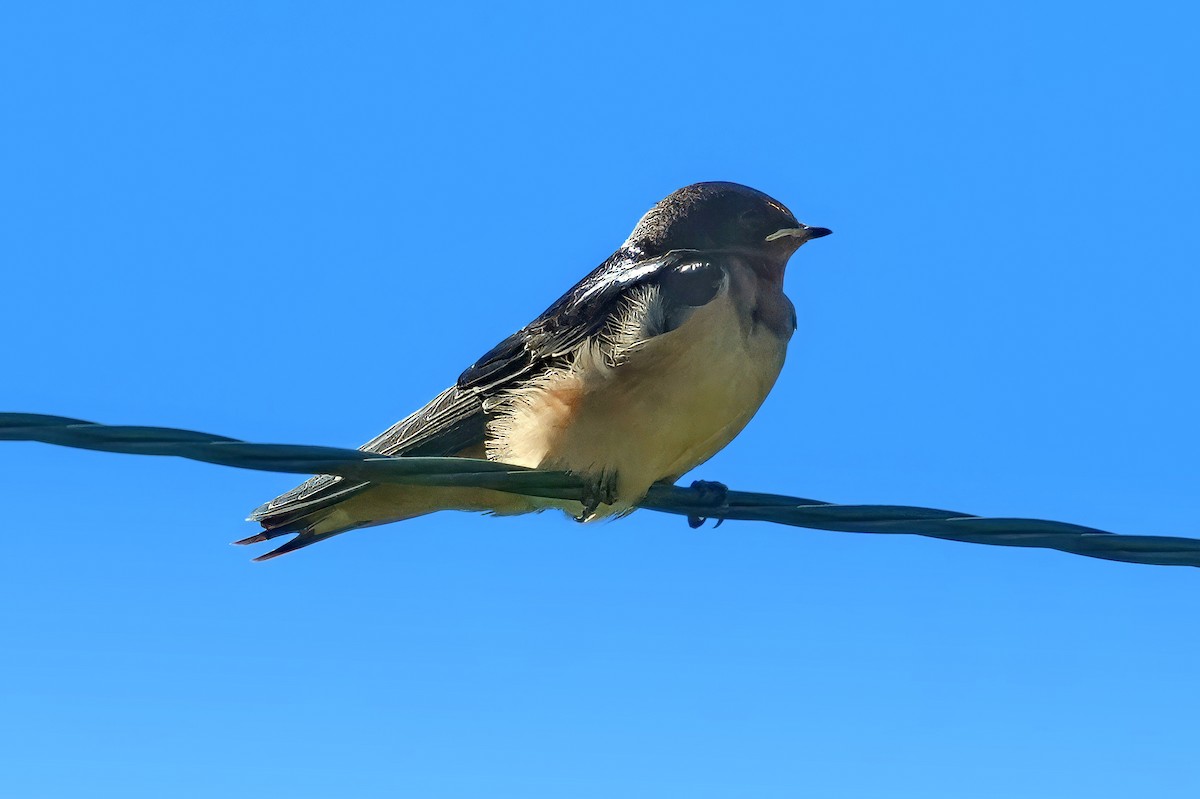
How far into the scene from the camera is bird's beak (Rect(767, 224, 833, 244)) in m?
7.01

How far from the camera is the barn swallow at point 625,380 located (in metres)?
5.95

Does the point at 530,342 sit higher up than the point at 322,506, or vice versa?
the point at 530,342

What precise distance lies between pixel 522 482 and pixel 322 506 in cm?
194

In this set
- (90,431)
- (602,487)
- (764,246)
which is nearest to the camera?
(90,431)

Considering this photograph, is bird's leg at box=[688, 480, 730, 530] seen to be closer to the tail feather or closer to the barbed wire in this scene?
the barbed wire

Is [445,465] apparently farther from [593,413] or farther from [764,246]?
[764,246]

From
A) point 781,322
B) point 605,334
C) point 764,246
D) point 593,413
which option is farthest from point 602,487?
point 764,246

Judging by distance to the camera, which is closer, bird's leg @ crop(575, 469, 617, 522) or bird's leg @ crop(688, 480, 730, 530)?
bird's leg @ crop(688, 480, 730, 530)

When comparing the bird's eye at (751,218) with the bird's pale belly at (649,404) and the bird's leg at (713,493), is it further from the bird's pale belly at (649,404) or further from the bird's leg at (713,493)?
the bird's leg at (713,493)

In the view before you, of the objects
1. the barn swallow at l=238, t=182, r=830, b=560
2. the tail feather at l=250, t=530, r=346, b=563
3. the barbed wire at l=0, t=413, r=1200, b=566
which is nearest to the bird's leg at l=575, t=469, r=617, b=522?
the barn swallow at l=238, t=182, r=830, b=560

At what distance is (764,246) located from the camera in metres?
7.00

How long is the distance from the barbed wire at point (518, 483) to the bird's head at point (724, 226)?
7.34ft

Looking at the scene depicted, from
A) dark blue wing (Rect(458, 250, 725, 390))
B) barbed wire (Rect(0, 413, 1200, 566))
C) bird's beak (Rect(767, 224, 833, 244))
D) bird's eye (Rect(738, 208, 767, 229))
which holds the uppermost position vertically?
bird's eye (Rect(738, 208, 767, 229))

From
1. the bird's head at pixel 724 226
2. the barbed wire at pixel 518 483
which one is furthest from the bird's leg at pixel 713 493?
the bird's head at pixel 724 226
